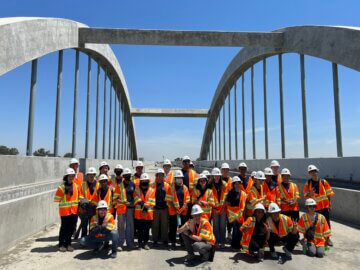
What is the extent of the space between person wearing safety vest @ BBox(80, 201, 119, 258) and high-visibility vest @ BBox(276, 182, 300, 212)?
3146 mm

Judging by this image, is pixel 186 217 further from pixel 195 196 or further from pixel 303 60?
pixel 303 60

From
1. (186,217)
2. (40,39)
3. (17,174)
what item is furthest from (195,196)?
(40,39)

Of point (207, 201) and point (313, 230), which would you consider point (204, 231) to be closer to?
point (207, 201)

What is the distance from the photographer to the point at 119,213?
18.7 feet

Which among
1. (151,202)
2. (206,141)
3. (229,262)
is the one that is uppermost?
(206,141)

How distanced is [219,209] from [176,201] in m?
0.82

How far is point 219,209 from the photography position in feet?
19.2

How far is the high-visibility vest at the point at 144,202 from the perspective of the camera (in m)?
5.72

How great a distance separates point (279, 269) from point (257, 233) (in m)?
0.68

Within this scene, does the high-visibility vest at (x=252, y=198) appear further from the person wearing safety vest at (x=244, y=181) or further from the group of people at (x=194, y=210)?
the person wearing safety vest at (x=244, y=181)

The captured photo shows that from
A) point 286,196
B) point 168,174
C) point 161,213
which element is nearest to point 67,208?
point 161,213

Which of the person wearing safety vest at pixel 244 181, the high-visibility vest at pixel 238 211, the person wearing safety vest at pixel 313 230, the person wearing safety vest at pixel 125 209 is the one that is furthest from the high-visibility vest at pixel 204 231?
the person wearing safety vest at pixel 313 230

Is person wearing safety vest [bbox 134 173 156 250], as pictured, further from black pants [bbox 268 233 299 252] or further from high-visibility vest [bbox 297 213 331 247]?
high-visibility vest [bbox 297 213 331 247]

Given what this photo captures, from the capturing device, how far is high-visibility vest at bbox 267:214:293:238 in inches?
207
